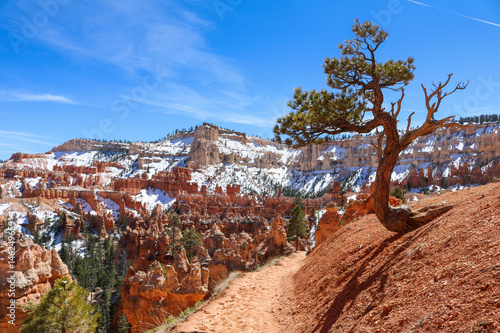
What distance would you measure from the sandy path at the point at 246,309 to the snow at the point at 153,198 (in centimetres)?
8870

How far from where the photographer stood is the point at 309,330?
19.2ft

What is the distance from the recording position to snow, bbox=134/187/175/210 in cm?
9793

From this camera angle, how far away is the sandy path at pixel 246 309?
7.10 metres

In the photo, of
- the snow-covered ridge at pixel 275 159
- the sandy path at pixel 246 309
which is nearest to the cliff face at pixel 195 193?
the snow-covered ridge at pixel 275 159

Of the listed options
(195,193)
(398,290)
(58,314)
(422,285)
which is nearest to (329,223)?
(58,314)

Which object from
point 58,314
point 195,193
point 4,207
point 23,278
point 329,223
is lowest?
point 58,314

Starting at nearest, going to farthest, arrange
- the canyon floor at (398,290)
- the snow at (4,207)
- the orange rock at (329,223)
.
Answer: the canyon floor at (398,290) < the orange rock at (329,223) < the snow at (4,207)

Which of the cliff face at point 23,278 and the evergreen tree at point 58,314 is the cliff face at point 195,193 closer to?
the cliff face at point 23,278

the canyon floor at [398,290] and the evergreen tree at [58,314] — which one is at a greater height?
the canyon floor at [398,290]

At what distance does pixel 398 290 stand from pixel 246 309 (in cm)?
499

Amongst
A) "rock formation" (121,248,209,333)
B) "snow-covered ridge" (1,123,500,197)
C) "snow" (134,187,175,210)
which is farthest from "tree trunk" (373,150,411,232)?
"snow-covered ridge" (1,123,500,197)

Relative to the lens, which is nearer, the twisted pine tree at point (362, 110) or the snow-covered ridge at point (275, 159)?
the twisted pine tree at point (362, 110)

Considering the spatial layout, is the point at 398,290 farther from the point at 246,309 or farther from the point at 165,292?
the point at 165,292

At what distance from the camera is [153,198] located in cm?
10238
